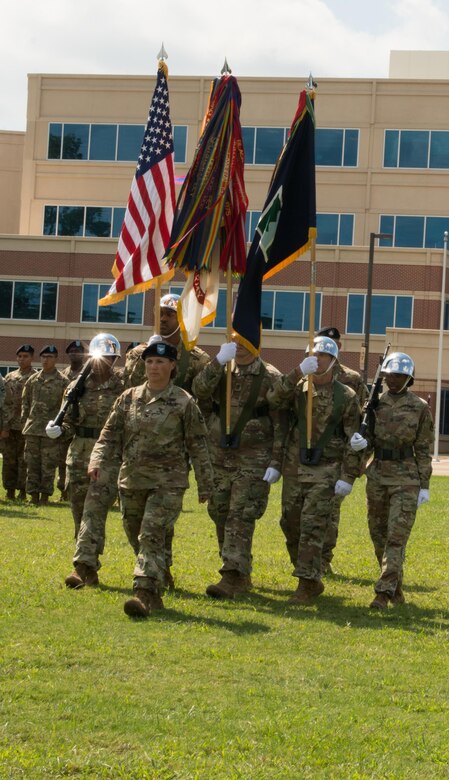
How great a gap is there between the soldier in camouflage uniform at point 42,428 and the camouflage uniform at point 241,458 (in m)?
8.10

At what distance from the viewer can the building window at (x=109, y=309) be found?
5519cm

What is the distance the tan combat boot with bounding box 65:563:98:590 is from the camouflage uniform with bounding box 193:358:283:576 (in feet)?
3.81

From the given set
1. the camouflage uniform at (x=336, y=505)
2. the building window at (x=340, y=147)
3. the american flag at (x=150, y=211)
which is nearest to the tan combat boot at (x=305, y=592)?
the camouflage uniform at (x=336, y=505)

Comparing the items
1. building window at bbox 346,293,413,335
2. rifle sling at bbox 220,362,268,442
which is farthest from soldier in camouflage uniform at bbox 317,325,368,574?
building window at bbox 346,293,413,335

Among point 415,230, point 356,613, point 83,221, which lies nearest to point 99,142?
point 83,221

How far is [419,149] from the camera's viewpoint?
58.4m

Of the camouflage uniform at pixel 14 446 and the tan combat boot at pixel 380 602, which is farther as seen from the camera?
the camouflage uniform at pixel 14 446

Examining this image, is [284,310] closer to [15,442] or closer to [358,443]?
[15,442]

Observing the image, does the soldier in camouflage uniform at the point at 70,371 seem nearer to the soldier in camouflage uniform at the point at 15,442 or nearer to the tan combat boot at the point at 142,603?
the soldier in camouflage uniform at the point at 15,442

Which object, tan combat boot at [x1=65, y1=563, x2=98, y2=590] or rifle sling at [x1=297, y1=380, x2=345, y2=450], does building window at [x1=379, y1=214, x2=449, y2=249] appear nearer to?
rifle sling at [x1=297, y1=380, x2=345, y2=450]

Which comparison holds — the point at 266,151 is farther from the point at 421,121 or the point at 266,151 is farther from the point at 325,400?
the point at 325,400

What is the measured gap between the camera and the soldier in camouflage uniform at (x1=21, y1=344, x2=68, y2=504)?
63.4 feet

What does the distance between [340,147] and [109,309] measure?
13650mm

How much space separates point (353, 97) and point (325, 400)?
49.5m
